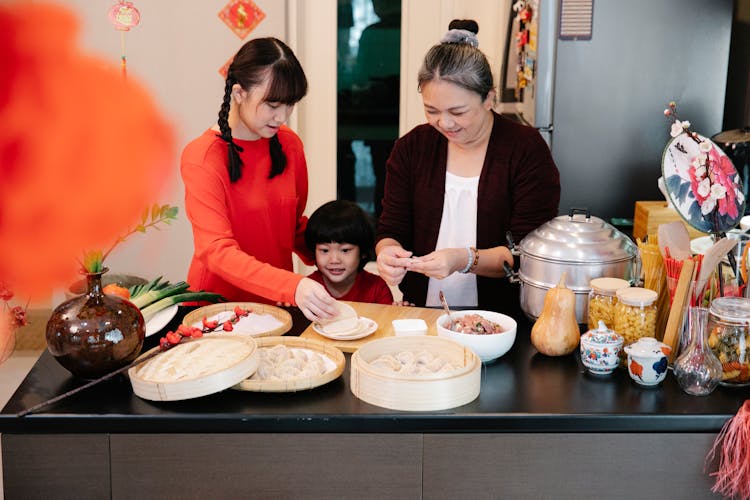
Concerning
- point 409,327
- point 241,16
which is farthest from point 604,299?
point 241,16

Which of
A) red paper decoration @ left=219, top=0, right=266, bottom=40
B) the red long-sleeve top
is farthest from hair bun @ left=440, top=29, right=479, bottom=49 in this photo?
red paper decoration @ left=219, top=0, right=266, bottom=40

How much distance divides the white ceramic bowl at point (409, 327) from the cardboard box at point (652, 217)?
139 cm

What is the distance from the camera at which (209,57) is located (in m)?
4.42

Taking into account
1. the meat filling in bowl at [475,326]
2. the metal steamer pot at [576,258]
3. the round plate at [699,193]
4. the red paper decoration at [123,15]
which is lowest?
the meat filling in bowl at [475,326]

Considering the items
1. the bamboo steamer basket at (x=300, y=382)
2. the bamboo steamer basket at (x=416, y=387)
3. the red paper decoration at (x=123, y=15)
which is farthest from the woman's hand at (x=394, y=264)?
the red paper decoration at (x=123, y=15)

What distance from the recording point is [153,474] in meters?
1.61

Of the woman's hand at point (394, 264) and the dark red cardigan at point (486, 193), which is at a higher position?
the dark red cardigan at point (486, 193)

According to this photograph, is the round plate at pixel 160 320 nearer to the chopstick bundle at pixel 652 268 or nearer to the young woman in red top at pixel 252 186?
the young woman in red top at pixel 252 186

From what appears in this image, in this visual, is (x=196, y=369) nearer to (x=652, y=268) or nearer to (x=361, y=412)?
(x=361, y=412)

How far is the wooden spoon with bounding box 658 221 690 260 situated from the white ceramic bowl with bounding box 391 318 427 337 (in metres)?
0.57

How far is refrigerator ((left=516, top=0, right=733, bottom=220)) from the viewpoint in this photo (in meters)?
3.28

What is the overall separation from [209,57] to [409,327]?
291 centimetres

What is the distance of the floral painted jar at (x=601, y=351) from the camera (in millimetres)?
1729

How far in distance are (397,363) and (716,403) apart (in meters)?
0.63
